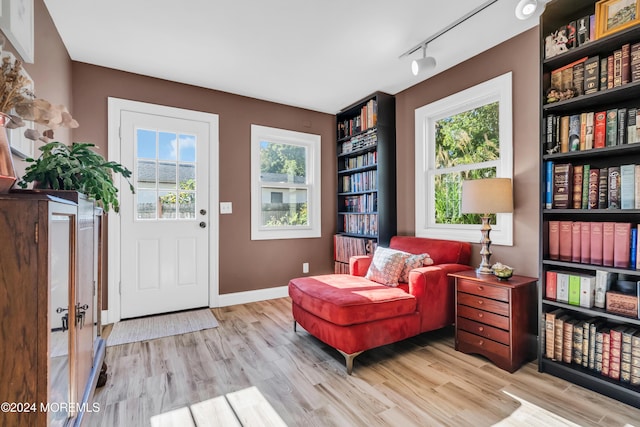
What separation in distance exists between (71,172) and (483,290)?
8.22 feet

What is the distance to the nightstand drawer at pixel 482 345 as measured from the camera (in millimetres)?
2065

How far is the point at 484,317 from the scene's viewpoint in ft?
7.14

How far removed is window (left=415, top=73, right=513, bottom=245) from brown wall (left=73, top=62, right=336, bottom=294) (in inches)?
54.7

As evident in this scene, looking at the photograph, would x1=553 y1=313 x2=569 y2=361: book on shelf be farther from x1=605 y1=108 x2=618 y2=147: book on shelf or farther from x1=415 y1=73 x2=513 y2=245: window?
x1=605 y1=108 x2=618 y2=147: book on shelf

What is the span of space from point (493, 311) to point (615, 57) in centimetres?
171

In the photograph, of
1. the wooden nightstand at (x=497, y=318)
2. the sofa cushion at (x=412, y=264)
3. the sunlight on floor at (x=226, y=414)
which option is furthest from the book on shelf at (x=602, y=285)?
the sunlight on floor at (x=226, y=414)

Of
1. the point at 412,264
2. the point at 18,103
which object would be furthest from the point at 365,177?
the point at 18,103

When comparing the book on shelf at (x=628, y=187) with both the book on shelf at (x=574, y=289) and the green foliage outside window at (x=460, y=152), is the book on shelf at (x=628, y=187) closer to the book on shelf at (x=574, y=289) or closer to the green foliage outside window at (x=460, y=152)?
the book on shelf at (x=574, y=289)

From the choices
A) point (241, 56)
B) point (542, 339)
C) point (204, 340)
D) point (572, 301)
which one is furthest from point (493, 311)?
point (241, 56)

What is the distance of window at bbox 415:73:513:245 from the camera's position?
8.36 feet

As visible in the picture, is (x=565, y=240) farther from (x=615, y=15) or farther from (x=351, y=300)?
(x=351, y=300)

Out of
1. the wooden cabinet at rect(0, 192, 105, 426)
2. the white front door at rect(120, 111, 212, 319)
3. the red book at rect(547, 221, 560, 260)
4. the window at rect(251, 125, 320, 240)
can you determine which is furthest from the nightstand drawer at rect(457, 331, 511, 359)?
the white front door at rect(120, 111, 212, 319)

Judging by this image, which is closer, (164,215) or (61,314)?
(61,314)

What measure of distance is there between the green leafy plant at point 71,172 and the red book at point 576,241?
8.79 ft
